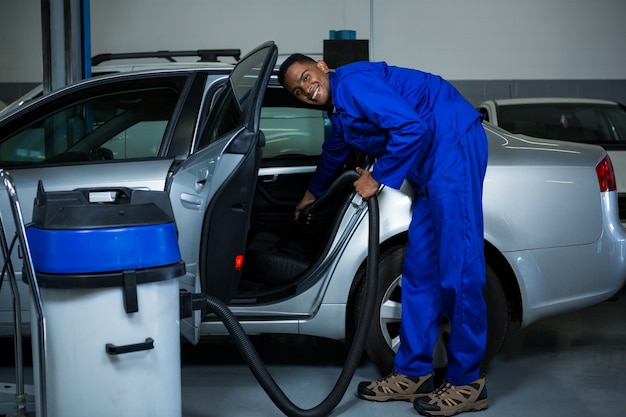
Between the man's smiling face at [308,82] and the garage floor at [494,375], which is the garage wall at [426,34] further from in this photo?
the man's smiling face at [308,82]

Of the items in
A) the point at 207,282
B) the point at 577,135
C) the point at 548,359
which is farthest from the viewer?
the point at 577,135

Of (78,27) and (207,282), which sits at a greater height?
(78,27)

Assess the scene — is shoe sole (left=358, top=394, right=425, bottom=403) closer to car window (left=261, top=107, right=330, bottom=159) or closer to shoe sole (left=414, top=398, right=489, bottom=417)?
shoe sole (left=414, top=398, right=489, bottom=417)

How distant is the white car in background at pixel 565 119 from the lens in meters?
6.63

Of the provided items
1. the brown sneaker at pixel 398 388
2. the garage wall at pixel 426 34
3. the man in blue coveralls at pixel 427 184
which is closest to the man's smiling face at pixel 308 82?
the man in blue coveralls at pixel 427 184

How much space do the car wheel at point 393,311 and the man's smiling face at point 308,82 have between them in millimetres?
707

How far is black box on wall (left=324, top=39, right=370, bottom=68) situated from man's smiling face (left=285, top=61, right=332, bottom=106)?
8.68ft

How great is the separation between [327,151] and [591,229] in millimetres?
1108

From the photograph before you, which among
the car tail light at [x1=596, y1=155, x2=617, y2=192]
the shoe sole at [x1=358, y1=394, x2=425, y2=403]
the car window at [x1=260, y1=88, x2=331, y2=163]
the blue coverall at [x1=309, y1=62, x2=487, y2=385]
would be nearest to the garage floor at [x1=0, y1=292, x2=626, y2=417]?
the shoe sole at [x1=358, y1=394, x2=425, y2=403]

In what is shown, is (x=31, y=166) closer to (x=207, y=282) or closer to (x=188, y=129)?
(x=188, y=129)

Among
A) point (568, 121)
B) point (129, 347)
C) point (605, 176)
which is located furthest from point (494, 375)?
point (568, 121)

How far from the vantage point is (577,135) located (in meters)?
6.62

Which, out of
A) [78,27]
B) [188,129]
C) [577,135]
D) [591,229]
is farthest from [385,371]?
[577,135]

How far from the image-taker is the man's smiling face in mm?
3053
